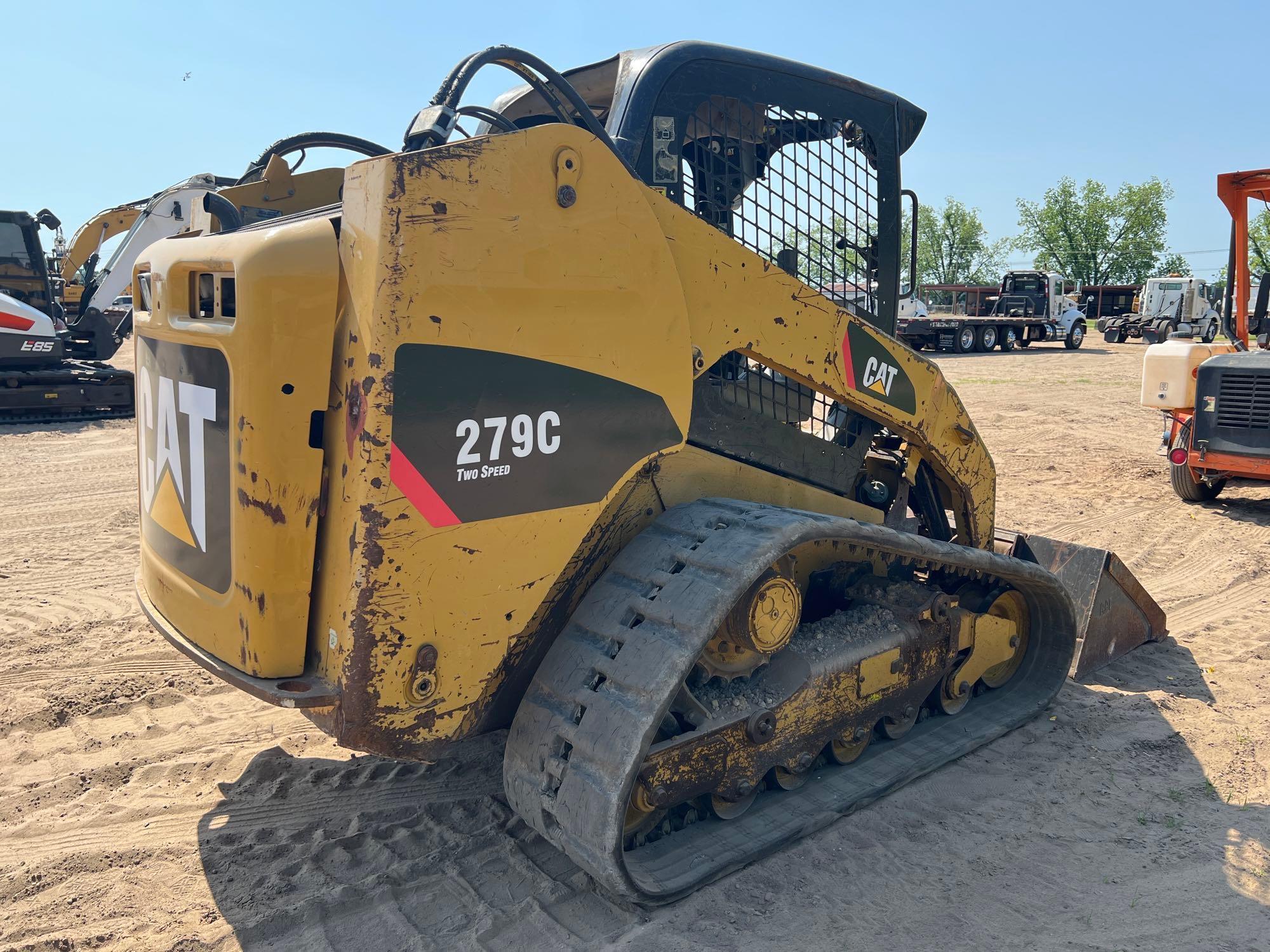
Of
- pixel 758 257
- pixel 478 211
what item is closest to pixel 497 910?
pixel 478 211

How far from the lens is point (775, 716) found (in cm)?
289

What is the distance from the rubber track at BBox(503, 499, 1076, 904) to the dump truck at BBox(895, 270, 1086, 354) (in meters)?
25.4

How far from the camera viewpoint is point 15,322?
12.5 m

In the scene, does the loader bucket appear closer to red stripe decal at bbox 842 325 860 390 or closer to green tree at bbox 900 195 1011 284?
red stripe decal at bbox 842 325 860 390

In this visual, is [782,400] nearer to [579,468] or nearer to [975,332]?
[579,468]

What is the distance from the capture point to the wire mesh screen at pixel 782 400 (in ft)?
10.6

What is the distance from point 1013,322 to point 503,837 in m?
30.3

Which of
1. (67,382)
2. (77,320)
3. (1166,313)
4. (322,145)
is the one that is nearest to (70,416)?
(67,382)

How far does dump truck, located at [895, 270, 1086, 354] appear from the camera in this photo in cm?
2848

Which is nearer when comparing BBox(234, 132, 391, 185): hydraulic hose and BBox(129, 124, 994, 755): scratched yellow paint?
BBox(129, 124, 994, 755): scratched yellow paint

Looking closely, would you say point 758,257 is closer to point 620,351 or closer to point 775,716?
point 620,351

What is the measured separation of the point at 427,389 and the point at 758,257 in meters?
1.29

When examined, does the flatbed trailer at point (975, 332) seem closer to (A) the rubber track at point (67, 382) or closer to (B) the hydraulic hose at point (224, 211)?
(A) the rubber track at point (67, 382)

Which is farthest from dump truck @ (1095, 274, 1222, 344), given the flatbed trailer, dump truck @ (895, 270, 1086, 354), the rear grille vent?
the rear grille vent
